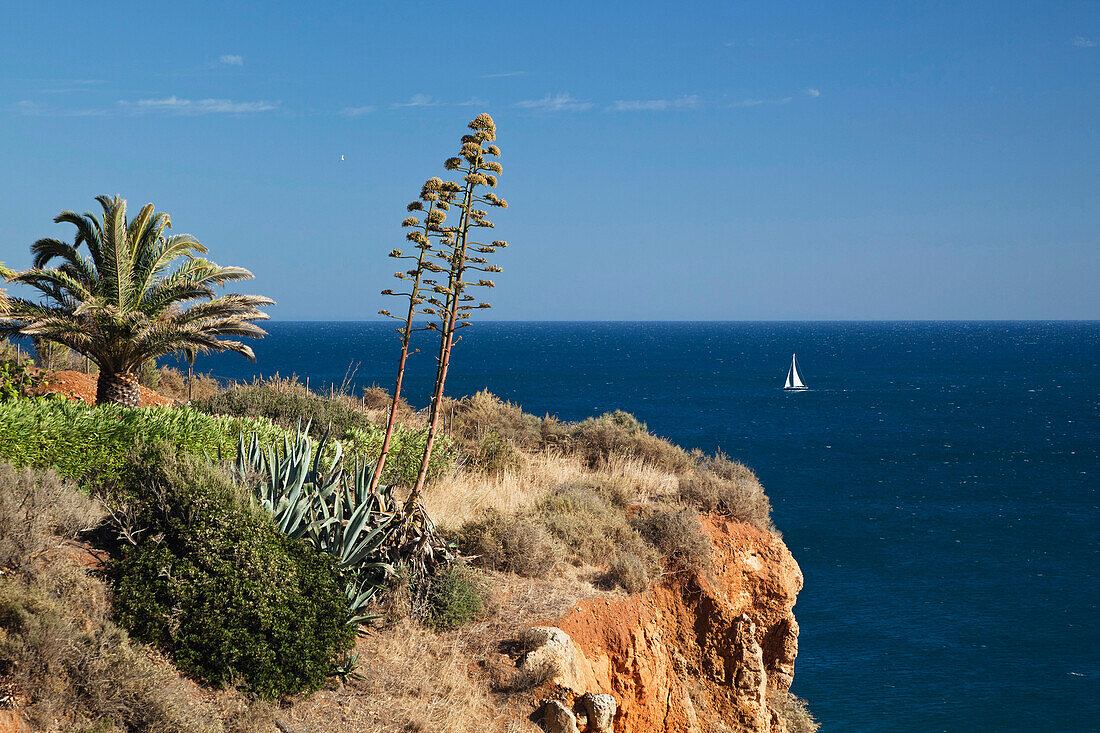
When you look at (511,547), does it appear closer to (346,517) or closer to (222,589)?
(346,517)

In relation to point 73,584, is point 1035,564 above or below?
below

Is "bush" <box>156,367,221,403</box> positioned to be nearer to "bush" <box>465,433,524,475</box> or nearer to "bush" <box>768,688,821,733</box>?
"bush" <box>465,433,524,475</box>

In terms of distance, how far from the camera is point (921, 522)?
141 feet

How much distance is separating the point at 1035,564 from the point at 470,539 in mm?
36199

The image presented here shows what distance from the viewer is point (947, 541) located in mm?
40156

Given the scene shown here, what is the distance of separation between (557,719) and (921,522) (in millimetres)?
40926

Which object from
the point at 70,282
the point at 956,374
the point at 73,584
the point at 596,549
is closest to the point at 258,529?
the point at 73,584

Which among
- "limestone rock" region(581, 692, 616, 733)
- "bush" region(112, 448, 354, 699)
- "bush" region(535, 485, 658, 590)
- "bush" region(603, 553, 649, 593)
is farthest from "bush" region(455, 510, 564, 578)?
"bush" region(112, 448, 354, 699)

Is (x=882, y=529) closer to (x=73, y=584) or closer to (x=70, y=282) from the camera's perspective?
(x=70, y=282)

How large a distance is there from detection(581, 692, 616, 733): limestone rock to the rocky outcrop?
0.03 ft

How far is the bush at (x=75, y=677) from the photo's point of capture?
5.64m

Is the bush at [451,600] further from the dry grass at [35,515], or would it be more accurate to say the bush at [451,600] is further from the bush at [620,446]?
the bush at [620,446]

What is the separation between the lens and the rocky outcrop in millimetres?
8352

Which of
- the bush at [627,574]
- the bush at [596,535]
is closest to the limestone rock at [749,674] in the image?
the bush at [596,535]
